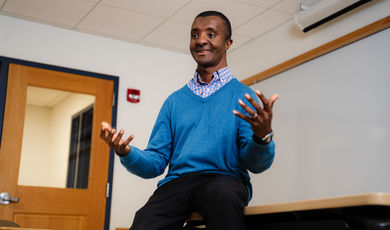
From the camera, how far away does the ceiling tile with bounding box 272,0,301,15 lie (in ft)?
12.7

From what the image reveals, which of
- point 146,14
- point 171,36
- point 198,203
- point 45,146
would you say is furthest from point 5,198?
point 198,203

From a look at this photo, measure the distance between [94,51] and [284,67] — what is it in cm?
182

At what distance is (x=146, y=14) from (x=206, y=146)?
282cm

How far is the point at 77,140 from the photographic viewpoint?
4.26 meters

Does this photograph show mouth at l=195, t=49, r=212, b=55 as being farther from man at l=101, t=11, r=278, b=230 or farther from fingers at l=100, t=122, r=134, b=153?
fingers at l=100, t=122, r=134, b=153

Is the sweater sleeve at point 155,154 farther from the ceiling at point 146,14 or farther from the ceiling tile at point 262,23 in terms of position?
the ceiling tile at point 262,23

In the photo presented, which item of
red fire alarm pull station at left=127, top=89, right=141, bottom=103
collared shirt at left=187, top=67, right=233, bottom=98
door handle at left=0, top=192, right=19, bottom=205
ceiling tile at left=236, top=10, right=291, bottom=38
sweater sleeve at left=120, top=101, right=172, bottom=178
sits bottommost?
door handle at left=0, top=192, right=19, bottom=205

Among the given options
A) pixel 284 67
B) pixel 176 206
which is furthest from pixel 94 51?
pixel 176 206

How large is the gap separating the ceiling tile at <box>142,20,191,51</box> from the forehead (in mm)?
2569

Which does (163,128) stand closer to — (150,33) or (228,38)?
(228,38)

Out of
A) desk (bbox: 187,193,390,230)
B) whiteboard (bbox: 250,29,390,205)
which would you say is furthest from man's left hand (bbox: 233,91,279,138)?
whiteboard (bbox: 250,29,390,205)

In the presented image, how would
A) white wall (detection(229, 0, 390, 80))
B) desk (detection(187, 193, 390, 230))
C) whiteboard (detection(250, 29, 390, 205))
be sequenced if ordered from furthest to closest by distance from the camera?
white wall (detection(229, 0, 390, 80)), whiteboard (detection(250, 29, 390, 205)), desk (detection(187, 193, 390, 230))

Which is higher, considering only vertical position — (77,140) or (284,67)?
(284,67)

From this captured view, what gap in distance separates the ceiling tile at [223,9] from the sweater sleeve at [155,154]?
2.30m
